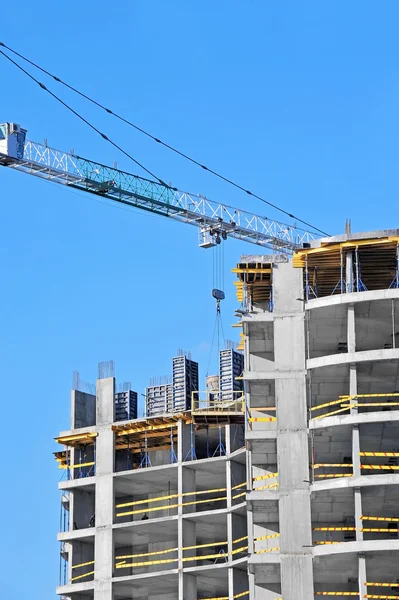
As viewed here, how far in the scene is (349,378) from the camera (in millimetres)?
63719

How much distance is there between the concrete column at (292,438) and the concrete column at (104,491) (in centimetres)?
2052

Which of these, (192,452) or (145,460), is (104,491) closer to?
(145,460)

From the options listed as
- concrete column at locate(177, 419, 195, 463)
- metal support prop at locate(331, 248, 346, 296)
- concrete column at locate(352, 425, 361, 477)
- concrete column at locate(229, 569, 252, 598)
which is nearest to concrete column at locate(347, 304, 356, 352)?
metal support prop at locate(331, 248, 346, 296)

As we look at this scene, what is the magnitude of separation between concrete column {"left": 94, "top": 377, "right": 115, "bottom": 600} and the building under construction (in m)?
0.08

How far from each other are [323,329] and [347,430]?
514cm

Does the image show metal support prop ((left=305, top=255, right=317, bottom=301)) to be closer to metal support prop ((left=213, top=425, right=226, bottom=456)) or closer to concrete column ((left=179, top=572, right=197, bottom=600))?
metal support prop ((left=213, top=425, right=226, bottom=456))

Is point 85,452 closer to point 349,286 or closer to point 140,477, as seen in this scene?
point 140,477

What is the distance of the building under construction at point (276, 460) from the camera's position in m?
61.4

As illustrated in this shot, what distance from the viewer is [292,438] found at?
63.2 meters

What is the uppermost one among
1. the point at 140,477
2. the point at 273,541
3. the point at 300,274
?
the point at 300,274

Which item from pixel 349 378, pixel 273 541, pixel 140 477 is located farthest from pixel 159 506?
pixel 349 378

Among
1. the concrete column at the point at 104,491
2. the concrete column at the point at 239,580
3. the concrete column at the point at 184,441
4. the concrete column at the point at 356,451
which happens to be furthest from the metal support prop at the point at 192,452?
the concrete column at the point at 356,451

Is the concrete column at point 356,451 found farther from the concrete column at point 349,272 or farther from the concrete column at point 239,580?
the concrete column at point 239,580

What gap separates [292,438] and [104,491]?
21.3 m
